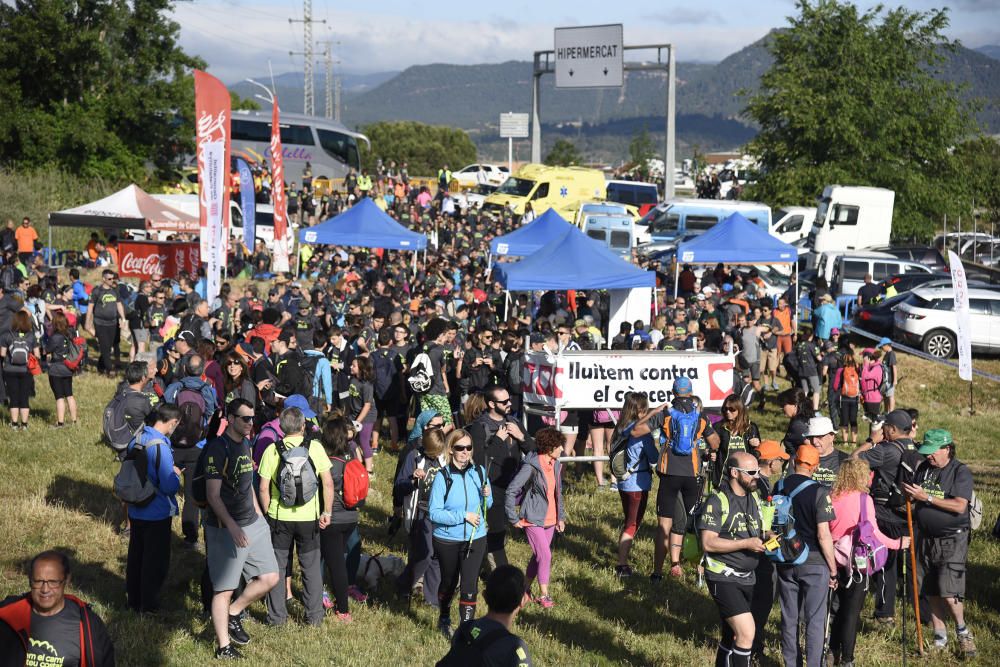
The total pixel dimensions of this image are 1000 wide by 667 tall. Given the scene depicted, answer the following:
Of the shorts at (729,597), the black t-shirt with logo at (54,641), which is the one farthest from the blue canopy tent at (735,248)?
the black t-shirt with logo at (54,641)

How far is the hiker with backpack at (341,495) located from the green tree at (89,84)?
3219cm

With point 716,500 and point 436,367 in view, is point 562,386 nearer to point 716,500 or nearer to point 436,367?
point 436,367

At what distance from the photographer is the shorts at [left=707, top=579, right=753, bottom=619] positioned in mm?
6508

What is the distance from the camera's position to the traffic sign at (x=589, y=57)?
53875 mm

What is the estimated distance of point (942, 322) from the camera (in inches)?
824

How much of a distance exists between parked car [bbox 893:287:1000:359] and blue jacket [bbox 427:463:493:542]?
52.8 ft

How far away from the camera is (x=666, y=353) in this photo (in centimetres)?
1141

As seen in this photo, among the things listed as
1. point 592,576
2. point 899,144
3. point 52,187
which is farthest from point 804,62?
point 592,576

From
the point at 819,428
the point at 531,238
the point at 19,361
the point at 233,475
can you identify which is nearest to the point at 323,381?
the point at 233,475

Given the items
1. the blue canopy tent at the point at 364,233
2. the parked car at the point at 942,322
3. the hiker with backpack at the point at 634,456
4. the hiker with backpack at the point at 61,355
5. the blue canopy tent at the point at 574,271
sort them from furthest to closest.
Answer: the blue canopy tent at the point at 364,233 < the parked car at the point at 942,322 < the blue canopy tent at the point at 574,271 < the hiker with backpack at the point at 61,355 < the hiker with backpack at the point at 634,456

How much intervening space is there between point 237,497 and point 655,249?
23.6 metres

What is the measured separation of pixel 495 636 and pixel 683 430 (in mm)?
4818

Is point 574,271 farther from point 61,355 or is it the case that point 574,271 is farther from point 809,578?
point 809,578

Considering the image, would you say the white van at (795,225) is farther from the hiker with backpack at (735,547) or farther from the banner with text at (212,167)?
the hiker with backpack at (735,547)
